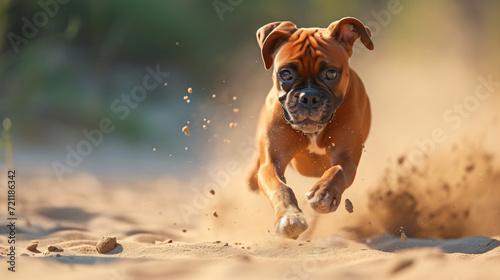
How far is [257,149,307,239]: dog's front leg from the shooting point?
4.46m

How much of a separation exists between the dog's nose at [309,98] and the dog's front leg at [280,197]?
0.66 metres

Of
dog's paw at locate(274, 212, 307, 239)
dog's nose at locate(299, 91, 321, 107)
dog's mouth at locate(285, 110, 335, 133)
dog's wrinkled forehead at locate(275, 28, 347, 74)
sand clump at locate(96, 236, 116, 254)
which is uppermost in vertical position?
dog's wrinkled forehead at locate(275, 28, 347, 74)

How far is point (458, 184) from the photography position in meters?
6.78

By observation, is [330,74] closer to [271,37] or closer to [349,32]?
[349,32]

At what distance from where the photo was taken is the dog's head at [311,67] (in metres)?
5.00

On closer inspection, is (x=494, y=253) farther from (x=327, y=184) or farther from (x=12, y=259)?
(x=12, y=259)

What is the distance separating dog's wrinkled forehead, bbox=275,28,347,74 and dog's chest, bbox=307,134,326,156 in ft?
2.25

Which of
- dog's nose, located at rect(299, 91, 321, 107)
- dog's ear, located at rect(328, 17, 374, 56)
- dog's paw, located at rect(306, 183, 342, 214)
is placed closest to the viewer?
dog's paw, located at rect(306, 183, 342, 214)

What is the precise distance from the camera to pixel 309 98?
4926 mm

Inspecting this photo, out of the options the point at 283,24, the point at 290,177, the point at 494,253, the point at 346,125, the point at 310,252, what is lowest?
the point at 494,253

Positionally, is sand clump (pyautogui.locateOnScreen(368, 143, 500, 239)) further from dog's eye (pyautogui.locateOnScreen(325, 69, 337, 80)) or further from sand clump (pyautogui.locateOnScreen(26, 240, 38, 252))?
sand clump (pyautogui.locateOnScreen(26, 240, 38, 252))

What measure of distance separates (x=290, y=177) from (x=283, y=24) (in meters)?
2.48

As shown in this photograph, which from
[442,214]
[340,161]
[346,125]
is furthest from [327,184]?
[442,214]

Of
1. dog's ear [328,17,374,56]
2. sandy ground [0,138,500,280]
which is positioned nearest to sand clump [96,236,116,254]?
sandy ground [0,138,500,280]
